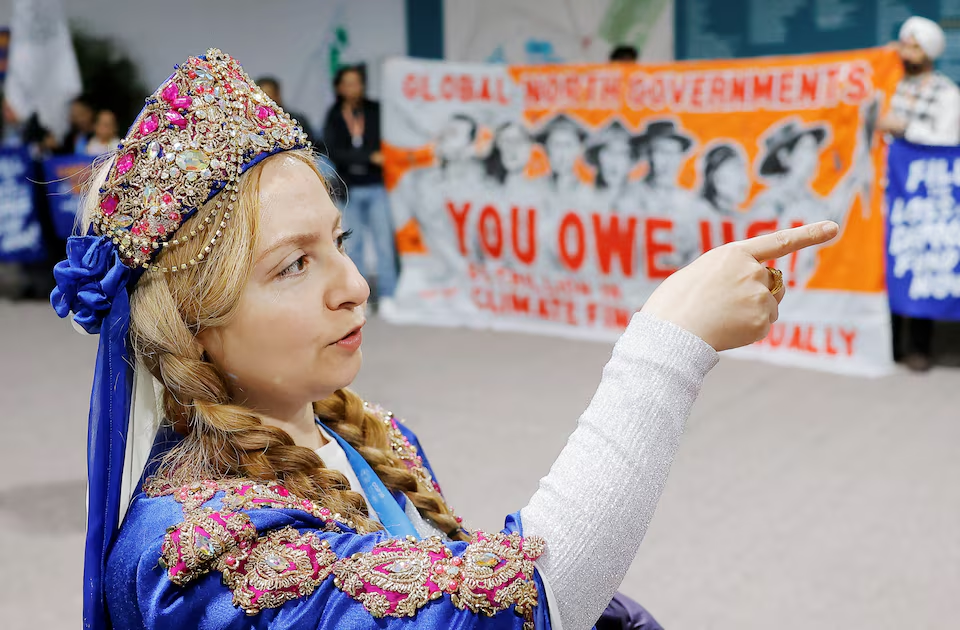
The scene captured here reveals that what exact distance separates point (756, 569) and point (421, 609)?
7.88 feet

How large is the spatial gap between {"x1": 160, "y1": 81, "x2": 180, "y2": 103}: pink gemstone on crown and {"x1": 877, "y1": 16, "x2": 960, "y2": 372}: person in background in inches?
183

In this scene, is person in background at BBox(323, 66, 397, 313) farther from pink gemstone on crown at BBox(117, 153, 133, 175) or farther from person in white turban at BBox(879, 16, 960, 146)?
pink gemstone on crown at BBox(117, 153, 133, 175)

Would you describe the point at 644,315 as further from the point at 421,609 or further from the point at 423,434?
the point at 423,434

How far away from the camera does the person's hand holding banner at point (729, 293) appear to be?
3.33ft

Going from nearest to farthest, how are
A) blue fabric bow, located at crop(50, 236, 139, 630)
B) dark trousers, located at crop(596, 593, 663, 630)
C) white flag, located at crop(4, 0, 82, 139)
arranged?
blue fabric bow, located at crop(50, 236, 139, 630)
dark trousers, located at crop(596, 593, 663, 630)
white flag, located at crop(4, 0, 82, 139)

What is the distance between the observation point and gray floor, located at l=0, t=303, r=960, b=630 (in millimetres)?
3025

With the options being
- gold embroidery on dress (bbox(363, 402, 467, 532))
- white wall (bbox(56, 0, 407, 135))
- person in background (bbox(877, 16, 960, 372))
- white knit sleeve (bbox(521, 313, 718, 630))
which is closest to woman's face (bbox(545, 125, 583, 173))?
person in background (bbox(877, 16, 960, 372))

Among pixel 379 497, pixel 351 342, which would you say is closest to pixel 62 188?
pixel 379 497

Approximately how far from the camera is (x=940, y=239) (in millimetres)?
5047

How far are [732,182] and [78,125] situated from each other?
18.4 feet

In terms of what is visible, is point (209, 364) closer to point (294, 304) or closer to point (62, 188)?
point (294, 304)

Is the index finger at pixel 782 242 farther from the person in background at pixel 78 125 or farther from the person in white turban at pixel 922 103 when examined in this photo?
the person in background at pixel 78 125

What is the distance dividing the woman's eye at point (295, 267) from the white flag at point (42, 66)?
807cm

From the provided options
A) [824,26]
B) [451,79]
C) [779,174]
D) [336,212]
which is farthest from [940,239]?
[336,212]
